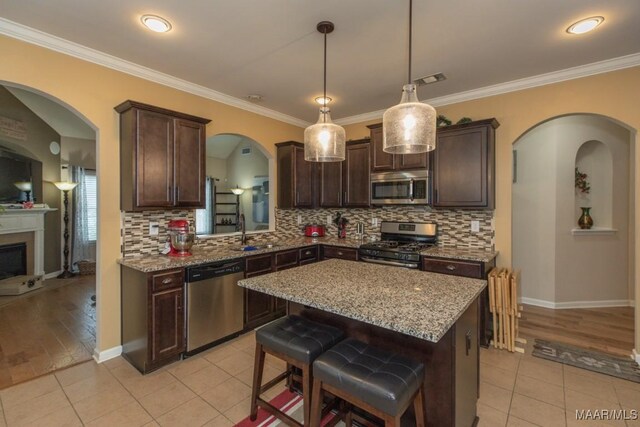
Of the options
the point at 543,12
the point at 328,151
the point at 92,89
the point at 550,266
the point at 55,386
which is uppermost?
the point at 543,12

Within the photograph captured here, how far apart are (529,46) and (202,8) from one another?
8.66 ft

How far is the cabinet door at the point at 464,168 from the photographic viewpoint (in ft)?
10.7

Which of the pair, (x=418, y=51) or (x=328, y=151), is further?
(x=418, y=51)

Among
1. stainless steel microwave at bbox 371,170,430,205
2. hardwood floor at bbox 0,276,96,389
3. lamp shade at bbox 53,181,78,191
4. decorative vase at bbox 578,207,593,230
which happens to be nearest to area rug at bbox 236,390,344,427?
hardwood floor at bbox 0,276,96,389

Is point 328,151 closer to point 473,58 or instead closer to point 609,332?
point 473,58

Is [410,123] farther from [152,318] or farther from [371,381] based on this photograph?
[152,318]

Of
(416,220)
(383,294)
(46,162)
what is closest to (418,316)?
(383,294)

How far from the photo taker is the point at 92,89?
2.74m

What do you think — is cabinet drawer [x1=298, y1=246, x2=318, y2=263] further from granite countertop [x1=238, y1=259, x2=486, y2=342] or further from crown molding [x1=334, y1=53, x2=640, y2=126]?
crown molding [x1=334, y1=53, x2=640, y2=126]

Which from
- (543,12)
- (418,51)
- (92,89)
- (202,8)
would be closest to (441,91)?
(418,51)

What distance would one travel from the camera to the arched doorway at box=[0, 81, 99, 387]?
9.71ft

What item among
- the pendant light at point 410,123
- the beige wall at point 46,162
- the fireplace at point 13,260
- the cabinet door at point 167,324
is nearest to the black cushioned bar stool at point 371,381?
the pendant light at point 410,123

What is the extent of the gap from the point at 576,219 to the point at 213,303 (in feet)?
16.3

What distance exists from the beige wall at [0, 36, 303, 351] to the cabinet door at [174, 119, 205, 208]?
435 millimetres
